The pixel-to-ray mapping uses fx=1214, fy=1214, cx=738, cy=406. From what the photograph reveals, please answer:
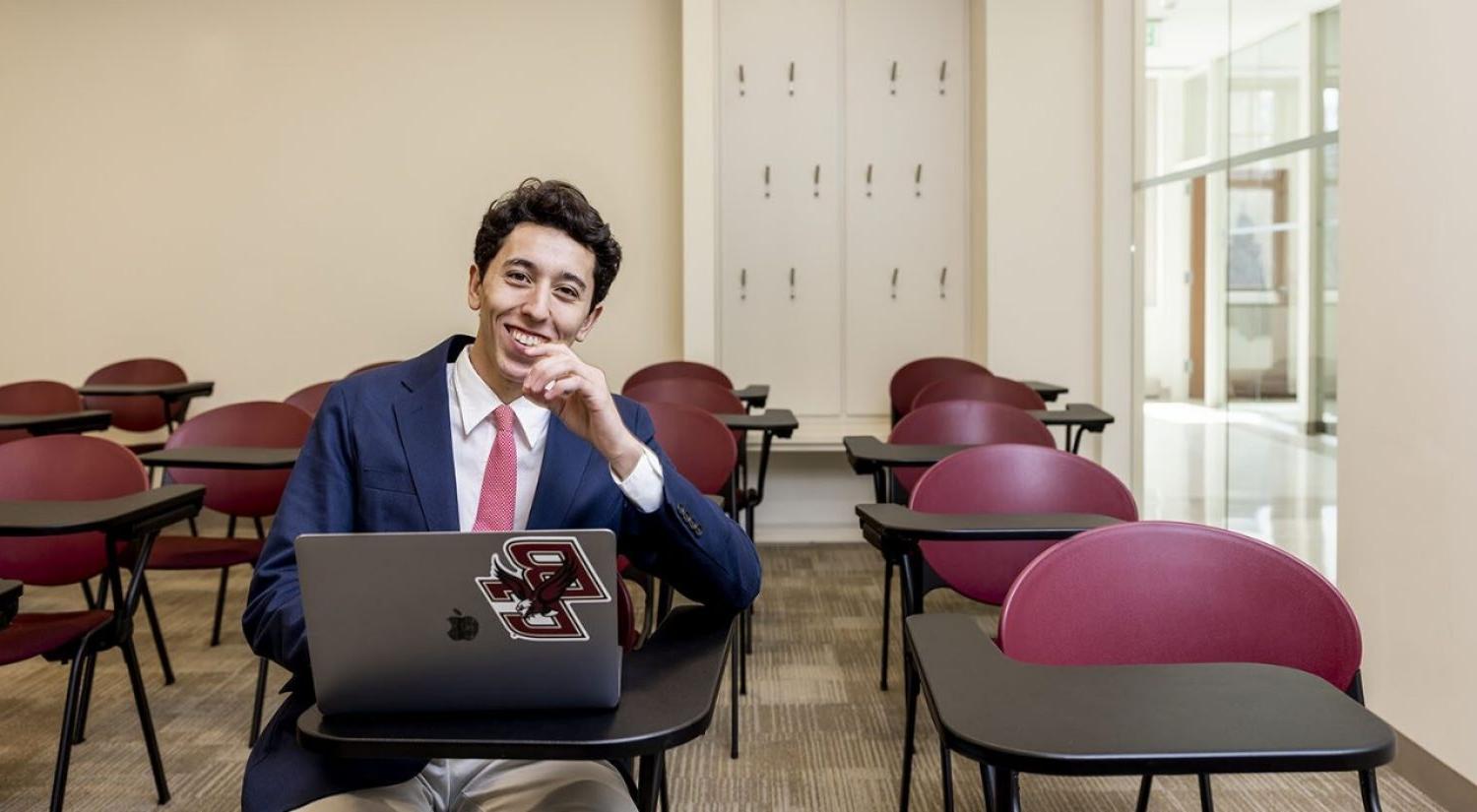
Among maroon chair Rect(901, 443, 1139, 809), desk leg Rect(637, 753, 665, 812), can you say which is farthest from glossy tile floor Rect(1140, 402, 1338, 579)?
desk leg Rect(637, 753, 665, 812)

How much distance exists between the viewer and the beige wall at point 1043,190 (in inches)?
222

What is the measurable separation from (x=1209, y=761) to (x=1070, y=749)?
0.40 feet

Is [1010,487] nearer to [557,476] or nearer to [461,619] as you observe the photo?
[557,476]

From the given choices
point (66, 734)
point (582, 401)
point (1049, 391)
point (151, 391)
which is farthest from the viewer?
point (151, 391)

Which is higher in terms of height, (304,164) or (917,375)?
(304,164)

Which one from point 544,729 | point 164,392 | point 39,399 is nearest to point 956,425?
point 544,729

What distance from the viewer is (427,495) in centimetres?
158

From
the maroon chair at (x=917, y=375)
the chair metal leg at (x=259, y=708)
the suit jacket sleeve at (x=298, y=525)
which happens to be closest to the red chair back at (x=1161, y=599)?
the suit jacket sleeve at (x=298, y=525)

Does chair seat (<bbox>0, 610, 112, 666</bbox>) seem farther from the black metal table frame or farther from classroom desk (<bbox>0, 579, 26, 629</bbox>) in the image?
classroom desk (<bbox>0, 579, 26, 629</bbox>)

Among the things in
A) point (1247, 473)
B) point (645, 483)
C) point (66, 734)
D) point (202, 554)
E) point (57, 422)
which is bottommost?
point (66, 734)

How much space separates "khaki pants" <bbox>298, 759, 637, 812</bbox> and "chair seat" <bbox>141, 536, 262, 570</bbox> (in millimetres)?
2115

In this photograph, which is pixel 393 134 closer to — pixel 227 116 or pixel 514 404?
pixel 227 116

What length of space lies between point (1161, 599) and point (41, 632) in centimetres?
219

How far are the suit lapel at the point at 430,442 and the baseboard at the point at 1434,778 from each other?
205cm
